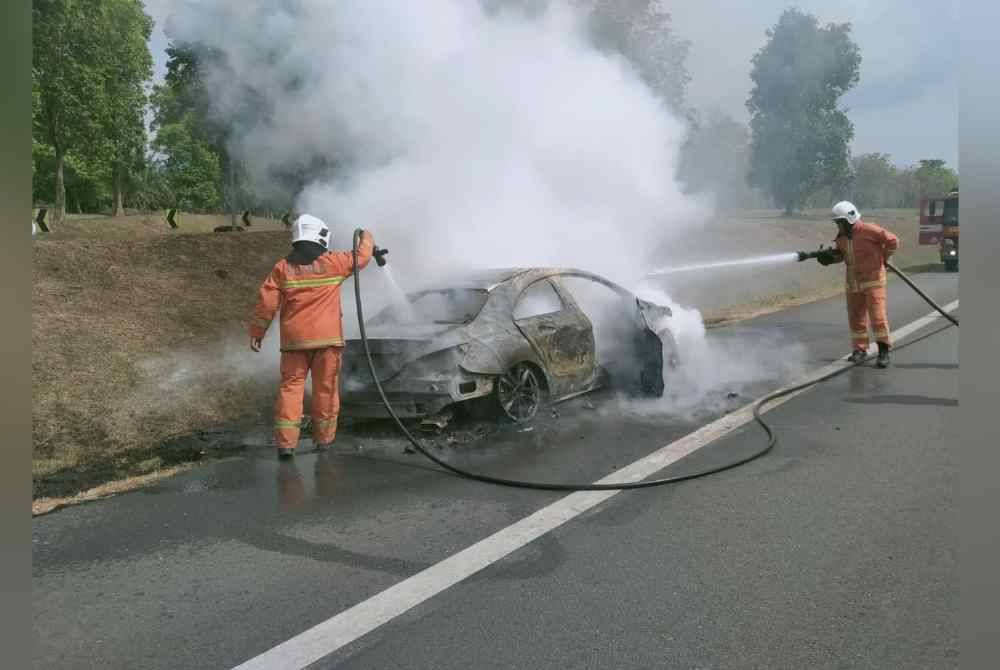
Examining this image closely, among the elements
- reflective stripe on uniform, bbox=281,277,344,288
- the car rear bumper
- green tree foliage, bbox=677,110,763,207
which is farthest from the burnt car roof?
green tree foliage, bbox=677,110,763,207

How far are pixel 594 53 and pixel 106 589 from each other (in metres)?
9.73

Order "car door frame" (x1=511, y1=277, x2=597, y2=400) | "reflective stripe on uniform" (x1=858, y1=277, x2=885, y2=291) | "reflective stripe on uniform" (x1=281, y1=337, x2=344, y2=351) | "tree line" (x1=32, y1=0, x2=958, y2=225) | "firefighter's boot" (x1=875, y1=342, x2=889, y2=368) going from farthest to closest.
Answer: "tree line" (x1=32, y1=0, x2=958, y2=225), "reflective stripe on uniform" (x1=858, y1=277, x2=885, y2=291), "firefighter's boot" (x1=875, y1=342, x2=889, y2=368), "car door frame" (x1=511, y1=277, x2=597, y2=400), "reflective stripe on uniform" (x1=281, y1=337, x2=344, y2=351)

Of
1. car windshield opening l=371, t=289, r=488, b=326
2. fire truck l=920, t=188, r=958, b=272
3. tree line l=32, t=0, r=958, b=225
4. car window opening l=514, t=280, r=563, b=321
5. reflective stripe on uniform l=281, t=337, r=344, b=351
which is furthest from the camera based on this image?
fire truck l=920, t=188, r=958, b=272

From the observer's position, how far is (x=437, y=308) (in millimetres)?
6609

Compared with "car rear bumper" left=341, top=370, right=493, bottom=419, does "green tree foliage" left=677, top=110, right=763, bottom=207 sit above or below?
above

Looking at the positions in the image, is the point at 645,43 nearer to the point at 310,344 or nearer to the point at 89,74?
the point at 310,344

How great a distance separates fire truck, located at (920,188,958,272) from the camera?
21.8 meters

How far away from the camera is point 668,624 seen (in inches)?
118

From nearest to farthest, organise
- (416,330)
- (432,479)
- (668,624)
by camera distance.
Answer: (668,624)
(432,479)
(416,330)

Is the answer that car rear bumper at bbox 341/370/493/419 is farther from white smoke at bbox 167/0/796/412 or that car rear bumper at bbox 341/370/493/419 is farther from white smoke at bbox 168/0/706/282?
white smoke at bbox 168/0/706/282

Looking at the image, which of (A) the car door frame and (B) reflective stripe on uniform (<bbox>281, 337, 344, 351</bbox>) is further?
(A) the car door frame

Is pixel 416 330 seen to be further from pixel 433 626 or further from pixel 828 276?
pixel 828 276

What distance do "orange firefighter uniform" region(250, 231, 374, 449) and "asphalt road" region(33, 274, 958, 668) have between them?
0.33 metres
